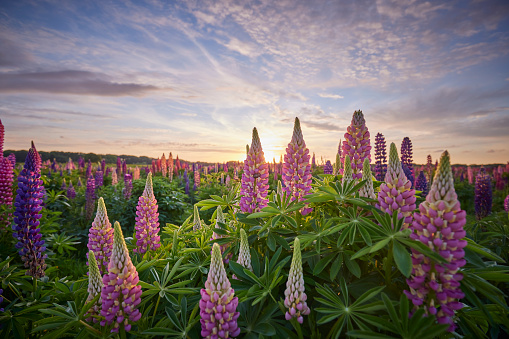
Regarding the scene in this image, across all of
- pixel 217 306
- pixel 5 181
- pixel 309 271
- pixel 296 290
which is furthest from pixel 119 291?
pixel 5 181

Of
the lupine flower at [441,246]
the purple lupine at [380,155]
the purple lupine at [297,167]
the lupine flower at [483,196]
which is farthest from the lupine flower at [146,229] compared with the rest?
the lupine flower at [483,196]

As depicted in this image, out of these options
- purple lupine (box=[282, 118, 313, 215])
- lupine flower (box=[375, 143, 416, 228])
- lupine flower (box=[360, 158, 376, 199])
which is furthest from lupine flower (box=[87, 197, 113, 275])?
lupine flower (box=[375, 143, 416, 228])

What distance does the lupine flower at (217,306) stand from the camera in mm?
1432

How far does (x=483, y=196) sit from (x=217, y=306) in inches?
358

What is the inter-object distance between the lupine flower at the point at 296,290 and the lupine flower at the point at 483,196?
8621 millimetres

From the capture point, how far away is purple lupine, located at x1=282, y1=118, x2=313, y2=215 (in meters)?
2.21

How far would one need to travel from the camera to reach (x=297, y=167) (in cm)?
225

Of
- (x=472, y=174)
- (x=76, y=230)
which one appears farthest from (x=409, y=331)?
(x=472, y=174)

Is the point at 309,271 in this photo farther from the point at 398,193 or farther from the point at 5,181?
the point at 5,181

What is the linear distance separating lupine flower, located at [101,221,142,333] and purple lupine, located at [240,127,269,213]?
1026mm

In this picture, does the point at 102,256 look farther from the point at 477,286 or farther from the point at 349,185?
the point at 477,286

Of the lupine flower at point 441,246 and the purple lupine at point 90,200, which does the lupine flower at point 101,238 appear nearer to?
the lupine flower at point 441,246

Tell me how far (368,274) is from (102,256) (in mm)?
2323

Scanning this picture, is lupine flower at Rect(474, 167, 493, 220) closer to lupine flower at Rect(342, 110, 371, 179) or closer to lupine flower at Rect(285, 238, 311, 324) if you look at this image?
lupine flower at Rect(342, 110, 371, 179)
